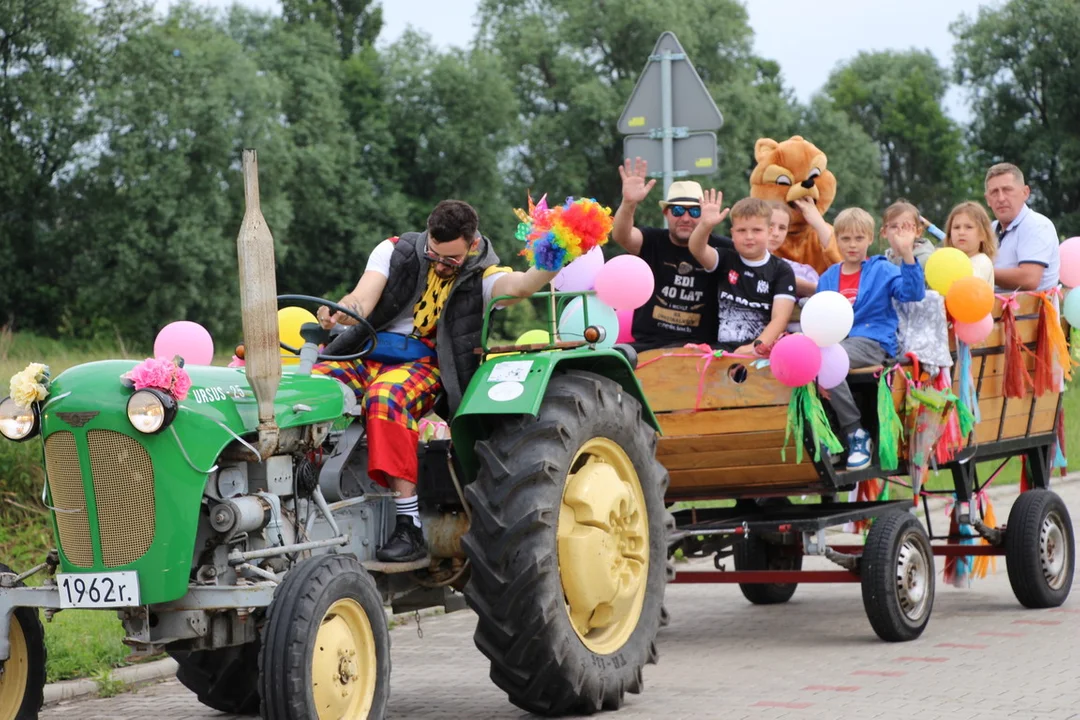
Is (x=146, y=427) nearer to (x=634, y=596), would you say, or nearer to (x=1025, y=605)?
(x=634, y=596)

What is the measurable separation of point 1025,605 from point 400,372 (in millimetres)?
4227

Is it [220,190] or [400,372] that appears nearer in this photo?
[400,372]

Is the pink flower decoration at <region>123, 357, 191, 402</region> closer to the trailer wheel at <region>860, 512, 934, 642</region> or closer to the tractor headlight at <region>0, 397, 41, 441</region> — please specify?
the tractor headlight at <region>0, 397, 41, 441</region>

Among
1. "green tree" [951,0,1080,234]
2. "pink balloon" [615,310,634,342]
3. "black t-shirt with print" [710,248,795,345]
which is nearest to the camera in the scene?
"black t-shirt with print" [710,248,795,345]

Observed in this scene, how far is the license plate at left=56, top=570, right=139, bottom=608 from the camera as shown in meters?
5.08

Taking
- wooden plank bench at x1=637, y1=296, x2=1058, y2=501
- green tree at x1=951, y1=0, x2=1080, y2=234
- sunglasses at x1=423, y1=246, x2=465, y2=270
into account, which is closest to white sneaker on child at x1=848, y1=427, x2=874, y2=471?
wooden plank bench at x1=637, y1=296, x2=1058, y2=501

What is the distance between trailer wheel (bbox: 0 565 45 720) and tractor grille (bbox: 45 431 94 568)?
31 cm

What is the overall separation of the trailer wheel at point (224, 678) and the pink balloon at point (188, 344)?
125cm

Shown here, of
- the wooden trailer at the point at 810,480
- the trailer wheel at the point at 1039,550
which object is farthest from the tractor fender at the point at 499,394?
the trailer wheel at the point at 1039,550

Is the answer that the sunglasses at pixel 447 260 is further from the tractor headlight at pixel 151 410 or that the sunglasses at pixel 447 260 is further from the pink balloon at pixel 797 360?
the pink balloon at pixel 797 360

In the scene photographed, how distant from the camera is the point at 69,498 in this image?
5238 mm

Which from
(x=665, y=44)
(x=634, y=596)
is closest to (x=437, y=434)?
(x=634, y=596)

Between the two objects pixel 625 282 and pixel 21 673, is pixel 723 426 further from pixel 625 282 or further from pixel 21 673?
pixel 21 673

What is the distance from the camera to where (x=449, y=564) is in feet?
20.9
